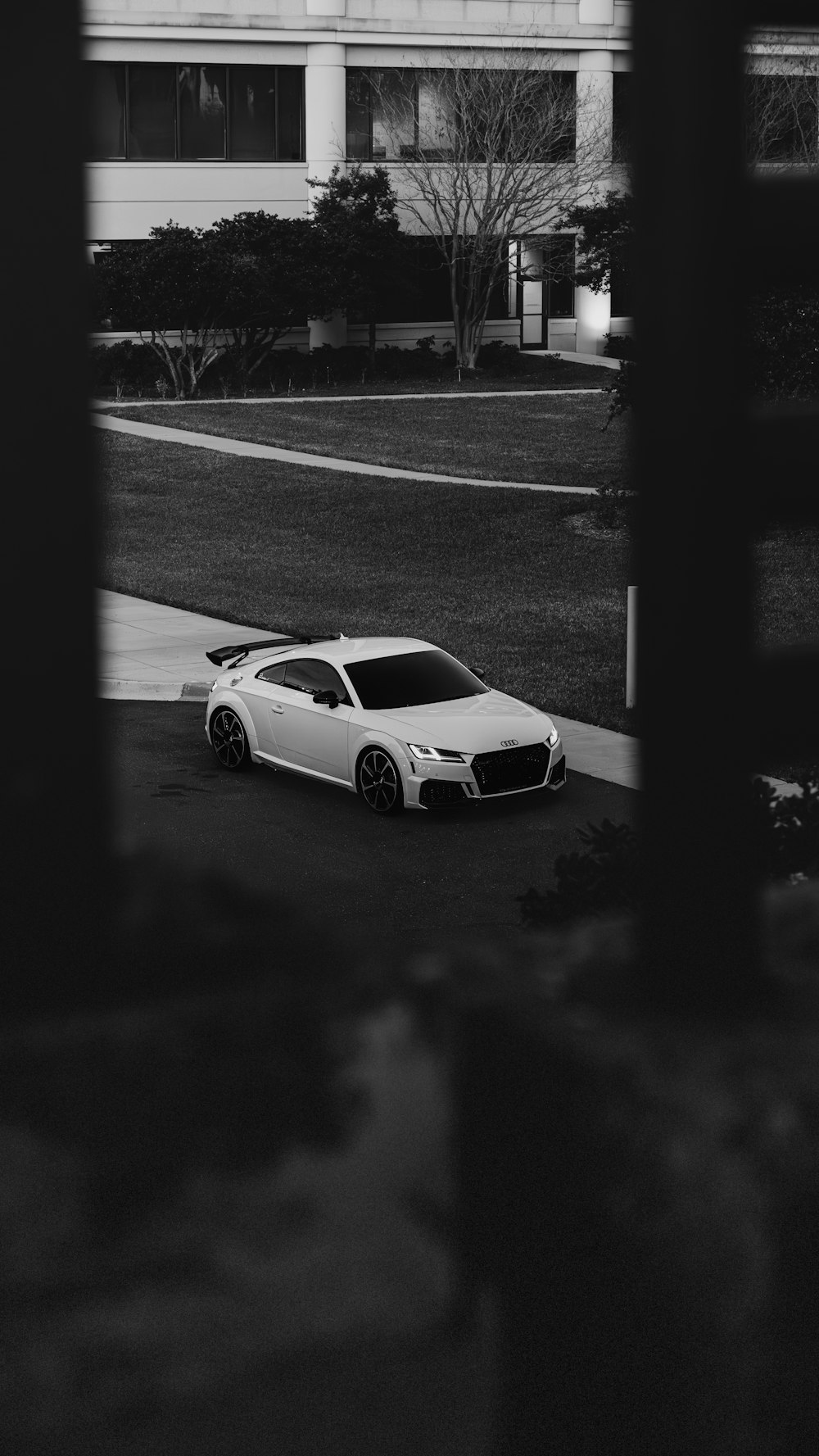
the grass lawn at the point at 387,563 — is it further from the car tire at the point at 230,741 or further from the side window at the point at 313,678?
the car tire at the point at 230,741

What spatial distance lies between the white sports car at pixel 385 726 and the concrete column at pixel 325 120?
37.8 meters

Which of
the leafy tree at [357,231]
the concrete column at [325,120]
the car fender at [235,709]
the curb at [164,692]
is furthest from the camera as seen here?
the concrete column at [325,120]

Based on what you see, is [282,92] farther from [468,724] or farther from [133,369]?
[468,724]

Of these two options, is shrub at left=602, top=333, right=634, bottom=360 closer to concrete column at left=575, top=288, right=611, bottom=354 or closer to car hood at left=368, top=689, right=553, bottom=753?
car hood at left=368, top=689, right=553, bottom=753

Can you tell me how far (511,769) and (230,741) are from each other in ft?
9.64

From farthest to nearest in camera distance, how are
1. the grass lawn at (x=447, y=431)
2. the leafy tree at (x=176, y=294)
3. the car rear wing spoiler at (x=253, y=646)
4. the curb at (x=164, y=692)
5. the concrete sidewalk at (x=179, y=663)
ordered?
1. the leafy tree at (x=176, y=294)
2. the grass lawn at (x=447, y=431)
3. the curb at (x=164, y=692)
4. the car rear wing spoiler at (x=253, y=646)
5. the concrete sidewalk at (x=179, y=663)

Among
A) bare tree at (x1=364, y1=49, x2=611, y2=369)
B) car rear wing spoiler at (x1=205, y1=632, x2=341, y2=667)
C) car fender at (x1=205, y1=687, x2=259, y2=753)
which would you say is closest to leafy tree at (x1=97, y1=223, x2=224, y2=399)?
bare tree at (x1=364, y1=49, x2=611, y2=369)

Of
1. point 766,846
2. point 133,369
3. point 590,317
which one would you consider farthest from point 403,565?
point 590,317

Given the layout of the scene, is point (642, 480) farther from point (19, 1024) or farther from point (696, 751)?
point (19, 1024)

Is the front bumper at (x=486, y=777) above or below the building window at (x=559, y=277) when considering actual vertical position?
below

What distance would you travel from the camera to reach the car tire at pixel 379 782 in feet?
47.4

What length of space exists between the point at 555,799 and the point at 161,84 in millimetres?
38547

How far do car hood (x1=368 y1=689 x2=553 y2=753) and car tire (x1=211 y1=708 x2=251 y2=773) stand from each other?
1.74 metres

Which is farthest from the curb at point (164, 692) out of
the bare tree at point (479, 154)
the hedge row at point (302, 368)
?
the bare tree at point (479, 154)
